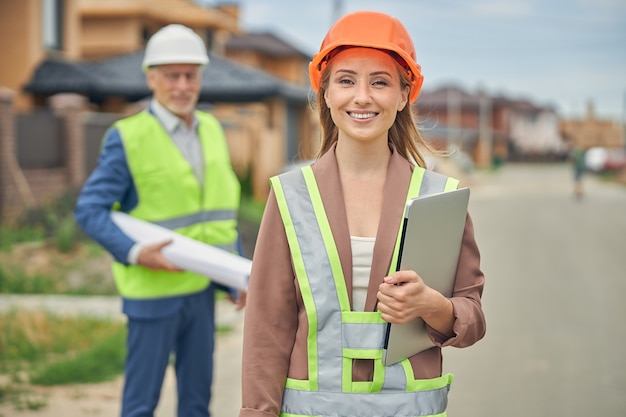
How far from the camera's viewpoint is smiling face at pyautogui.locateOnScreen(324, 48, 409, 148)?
270 cm

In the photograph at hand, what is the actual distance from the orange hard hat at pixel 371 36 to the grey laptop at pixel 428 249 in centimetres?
42

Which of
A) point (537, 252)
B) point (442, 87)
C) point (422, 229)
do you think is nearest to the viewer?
point (422, 229)

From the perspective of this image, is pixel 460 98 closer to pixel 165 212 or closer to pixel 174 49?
pixel 174 49

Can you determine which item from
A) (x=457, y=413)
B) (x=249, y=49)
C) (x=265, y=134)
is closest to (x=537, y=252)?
(x=265, y=134)

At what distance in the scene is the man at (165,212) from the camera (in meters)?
4.44

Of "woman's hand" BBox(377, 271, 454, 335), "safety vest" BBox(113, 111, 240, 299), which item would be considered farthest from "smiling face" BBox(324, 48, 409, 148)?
"safety vest" BBox(113, 111, 240, 299)

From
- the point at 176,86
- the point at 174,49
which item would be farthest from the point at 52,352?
the point at 174,49

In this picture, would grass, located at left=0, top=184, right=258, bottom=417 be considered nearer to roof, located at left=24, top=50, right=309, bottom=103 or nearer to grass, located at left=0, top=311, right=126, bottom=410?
grass, located at left=0, top=311, right=126, bottom=410

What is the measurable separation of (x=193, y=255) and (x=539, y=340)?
5.02 m

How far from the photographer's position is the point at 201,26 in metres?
36.1

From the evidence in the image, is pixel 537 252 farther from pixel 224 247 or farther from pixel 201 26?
pixel 201 26

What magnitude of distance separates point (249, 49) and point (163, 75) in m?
44.5

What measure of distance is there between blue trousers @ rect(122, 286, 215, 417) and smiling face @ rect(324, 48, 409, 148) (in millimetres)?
2023

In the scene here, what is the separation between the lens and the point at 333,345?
2.62 m
